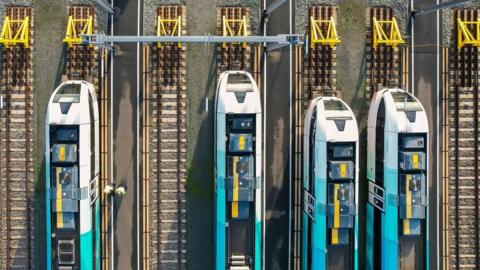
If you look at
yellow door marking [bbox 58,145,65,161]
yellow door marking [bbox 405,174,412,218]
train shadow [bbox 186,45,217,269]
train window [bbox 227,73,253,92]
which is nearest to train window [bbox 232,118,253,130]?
train window [bbox 227,73,253,92]

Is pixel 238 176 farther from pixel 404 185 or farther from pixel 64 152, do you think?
pixel 64 152

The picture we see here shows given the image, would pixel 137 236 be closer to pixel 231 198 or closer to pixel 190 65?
pixel 231 198

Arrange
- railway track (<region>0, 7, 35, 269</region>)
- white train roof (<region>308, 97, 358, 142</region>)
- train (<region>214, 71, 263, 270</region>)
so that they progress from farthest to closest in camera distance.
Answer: railway track (<region>0, 7, 35, 269</region>) → train (<region>214, 71, 263, 270</region>) → white train roof (<region>308, 97, 358, 142</region>)

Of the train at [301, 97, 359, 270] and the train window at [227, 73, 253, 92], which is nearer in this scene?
the train at [301, 97, 359, 270]

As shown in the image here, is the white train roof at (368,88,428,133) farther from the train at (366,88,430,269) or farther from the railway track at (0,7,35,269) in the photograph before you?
the railway track at (0,7,35,269)

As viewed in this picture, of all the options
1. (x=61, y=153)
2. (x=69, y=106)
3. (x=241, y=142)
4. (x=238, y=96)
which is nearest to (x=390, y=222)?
(x=241, y=142)

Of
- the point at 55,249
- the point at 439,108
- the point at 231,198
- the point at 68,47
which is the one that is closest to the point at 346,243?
the point at 231,198

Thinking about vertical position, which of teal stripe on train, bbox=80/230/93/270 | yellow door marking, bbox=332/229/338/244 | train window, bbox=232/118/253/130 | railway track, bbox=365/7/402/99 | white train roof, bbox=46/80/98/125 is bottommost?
teal stripe on train, bbox=80/230/93/270
